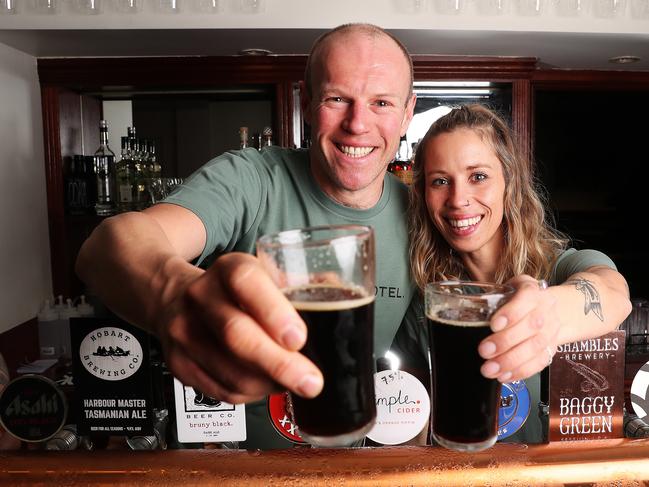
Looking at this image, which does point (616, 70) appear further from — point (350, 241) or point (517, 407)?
point (350, 241)

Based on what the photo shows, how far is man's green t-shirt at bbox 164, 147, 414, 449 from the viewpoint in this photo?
143cm

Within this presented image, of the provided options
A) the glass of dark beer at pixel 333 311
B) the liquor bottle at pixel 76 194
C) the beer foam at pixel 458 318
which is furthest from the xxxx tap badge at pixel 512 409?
the liquor bottle at pixel 76 194

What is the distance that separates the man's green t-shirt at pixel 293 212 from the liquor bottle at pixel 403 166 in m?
1.13

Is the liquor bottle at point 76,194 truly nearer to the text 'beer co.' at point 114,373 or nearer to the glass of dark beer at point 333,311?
the text 'beer co.' at point 114,373

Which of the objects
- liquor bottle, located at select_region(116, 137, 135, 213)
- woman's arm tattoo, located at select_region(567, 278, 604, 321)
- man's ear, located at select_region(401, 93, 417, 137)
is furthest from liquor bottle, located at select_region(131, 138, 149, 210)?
woman's arm tattoo, located at select_region(567, 278, 604, 321)

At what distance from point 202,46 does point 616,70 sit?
7.29 feet

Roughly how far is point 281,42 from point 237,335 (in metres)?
2.34

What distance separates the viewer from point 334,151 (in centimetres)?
153

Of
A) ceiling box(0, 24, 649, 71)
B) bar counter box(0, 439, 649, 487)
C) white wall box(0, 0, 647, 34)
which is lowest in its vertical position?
bar counter box(0, 439, 649, 487)

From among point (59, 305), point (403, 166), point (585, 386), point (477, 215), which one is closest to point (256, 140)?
point (403, 166)

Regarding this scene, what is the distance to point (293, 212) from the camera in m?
1.56

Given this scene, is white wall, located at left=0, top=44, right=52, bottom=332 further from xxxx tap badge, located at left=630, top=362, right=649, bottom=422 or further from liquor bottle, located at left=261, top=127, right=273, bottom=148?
xxxx tap badge, located at left=630, top=362, right=649, bottom=422

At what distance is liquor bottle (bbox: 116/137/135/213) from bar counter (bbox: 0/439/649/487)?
223cm

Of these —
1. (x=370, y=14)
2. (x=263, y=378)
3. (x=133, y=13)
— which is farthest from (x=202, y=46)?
(x=263, y=378)
